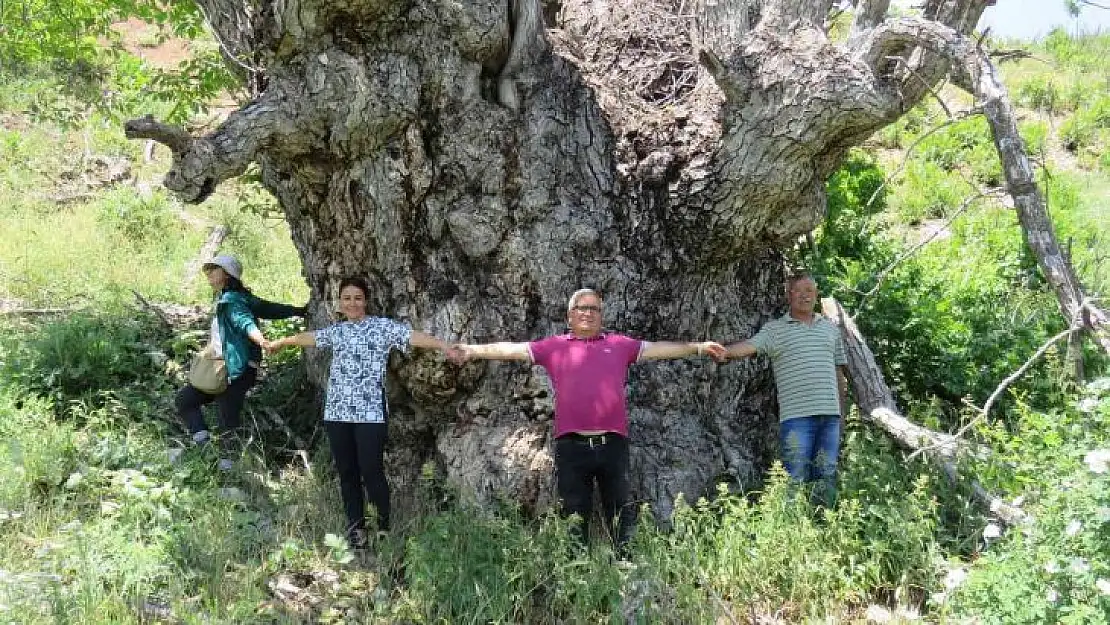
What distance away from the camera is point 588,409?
5.00 metres

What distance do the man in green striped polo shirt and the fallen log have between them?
48cm

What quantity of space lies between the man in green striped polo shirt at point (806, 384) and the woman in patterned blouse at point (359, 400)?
1.89 m

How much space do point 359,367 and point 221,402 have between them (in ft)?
5.25

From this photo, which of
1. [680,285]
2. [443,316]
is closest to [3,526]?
[443,316]

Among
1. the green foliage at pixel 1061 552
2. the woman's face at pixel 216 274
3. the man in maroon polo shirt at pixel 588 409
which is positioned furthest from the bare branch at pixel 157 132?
the green foliage at pixel 1061 552

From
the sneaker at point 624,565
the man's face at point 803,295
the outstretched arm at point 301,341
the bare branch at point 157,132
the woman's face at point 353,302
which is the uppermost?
the bare branch at point 157,132

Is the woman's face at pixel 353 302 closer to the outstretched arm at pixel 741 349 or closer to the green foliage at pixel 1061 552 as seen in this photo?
the outstretched arm at pixel 741 349

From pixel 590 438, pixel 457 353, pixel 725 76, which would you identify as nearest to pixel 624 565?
pixel 590 438

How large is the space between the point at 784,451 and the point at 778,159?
5.51 ft

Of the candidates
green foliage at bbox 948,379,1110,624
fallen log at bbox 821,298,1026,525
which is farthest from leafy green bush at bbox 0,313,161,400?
green foliage at bbox 948,379,1110,624

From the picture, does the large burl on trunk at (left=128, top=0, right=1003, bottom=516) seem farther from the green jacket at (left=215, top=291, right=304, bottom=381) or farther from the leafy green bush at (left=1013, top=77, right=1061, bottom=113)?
the leafy green bush at (left=1013, top=77, right=1061, bottom=113)

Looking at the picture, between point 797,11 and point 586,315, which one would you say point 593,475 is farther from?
point 797,11

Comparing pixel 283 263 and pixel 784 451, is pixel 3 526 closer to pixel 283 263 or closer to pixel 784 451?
pixel 784 451

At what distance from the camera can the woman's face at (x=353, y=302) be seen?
5426 millimetres
